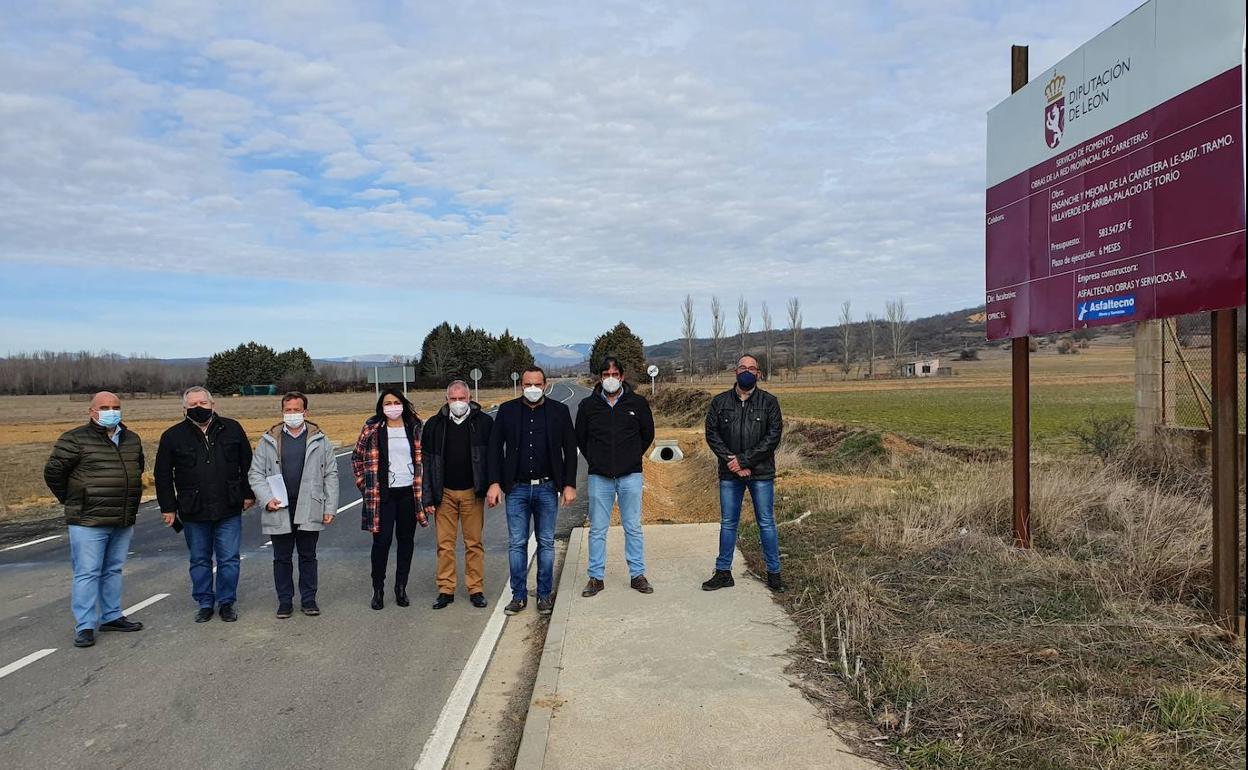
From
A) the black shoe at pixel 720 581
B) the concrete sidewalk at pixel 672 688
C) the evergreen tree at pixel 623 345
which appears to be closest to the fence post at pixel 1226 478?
the concrete sidewalk at pixel 672 688

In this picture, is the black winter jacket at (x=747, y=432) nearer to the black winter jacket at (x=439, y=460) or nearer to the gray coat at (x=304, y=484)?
the black winter jacket at (x=439, y=460)

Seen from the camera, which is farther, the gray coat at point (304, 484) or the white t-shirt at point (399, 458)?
the white t-shirt at point (399, 458)

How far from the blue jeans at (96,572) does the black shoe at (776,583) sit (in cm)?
530

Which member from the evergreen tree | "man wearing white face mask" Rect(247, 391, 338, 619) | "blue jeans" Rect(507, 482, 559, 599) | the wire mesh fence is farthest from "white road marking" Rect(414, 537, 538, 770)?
the evergreen tree

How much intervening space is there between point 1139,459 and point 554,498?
8.10 meters

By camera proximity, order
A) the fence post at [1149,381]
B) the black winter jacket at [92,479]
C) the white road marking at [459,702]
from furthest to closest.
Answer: the fence post at [1149,381], the black winter jacket at [92,479], the white road marking at [459,702]

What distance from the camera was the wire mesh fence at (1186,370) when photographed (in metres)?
10.1

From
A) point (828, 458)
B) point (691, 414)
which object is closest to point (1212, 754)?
point (828, 458)

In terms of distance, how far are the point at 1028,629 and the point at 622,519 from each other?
3.18 m

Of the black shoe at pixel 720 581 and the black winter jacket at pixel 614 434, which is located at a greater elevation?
the black winter jacket at pixel 614 434

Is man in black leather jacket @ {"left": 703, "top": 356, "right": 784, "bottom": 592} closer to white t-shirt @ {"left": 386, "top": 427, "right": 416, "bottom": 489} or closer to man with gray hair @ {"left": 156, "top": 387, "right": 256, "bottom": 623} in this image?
white t-shirt @ {"left": 386, "top": 427, "right": 416, "bottom": 489}

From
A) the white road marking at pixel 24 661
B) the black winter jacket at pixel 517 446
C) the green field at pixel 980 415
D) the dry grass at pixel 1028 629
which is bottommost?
the green field at pixel 980 415

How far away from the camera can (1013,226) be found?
713 cm

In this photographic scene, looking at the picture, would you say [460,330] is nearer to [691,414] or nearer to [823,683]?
[691,414]
